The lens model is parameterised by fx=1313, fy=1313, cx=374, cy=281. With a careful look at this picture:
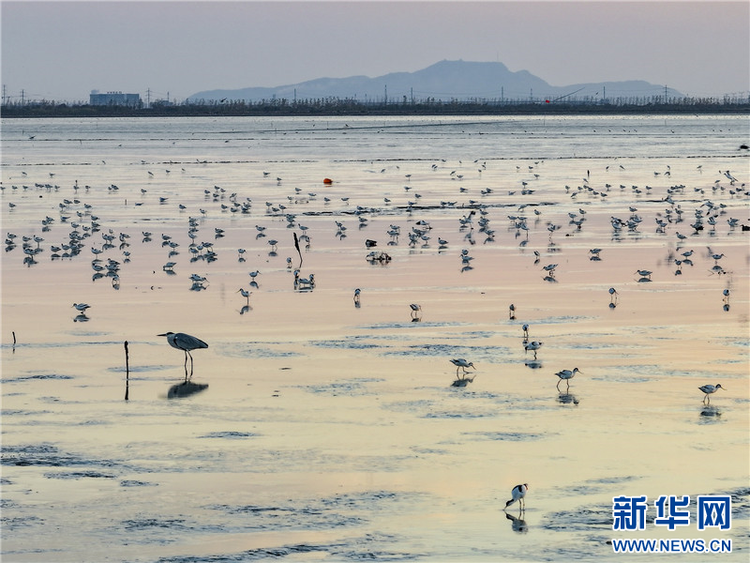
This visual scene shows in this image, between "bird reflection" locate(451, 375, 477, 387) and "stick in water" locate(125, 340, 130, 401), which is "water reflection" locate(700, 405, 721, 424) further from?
"stick in water" locate(125, 340, 130, 401)

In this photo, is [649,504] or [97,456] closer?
[649,504]

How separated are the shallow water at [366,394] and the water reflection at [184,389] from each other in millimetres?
54

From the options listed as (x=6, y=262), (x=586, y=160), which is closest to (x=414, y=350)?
(x=6, y=262)

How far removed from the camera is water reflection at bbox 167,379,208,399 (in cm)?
1611

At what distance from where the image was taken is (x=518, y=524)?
11312mm

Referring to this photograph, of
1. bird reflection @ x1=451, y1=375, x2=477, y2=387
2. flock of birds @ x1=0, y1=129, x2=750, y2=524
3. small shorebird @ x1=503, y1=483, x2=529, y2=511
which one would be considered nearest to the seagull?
flock of birds @ x1=0, y1=129, x2=750, y2=524

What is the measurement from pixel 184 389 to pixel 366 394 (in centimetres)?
232

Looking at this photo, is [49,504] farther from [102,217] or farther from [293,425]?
[102,217]

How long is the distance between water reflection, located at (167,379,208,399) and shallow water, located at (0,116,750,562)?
0.18ft

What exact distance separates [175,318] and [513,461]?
9743mm

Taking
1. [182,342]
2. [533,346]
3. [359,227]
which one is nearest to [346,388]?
[182,342]

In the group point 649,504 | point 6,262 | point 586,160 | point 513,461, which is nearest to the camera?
point 649,504

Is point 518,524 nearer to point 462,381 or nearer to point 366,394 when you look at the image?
point 366,394

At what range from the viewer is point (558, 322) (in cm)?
2077
